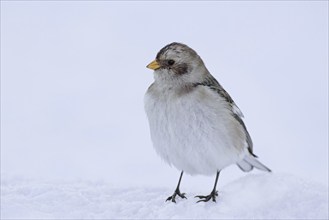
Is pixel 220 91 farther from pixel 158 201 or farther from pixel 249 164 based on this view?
pixel 158 201

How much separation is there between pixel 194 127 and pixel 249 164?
910 millimetres

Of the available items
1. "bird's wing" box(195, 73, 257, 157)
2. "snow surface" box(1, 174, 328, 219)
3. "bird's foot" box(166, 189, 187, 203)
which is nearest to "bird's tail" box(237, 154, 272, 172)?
"bird's wing" box(195, 73, 257, 157)

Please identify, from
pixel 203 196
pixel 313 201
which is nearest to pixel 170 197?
pixel 203 196

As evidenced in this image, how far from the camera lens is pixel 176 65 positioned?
567cm

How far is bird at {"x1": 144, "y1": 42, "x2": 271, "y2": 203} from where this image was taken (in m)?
5.56

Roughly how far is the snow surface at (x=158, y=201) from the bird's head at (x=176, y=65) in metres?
0.91

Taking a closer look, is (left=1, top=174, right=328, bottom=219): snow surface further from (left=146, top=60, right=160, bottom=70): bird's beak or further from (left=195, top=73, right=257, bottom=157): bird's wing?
(left=146, top=60, right=160, bottom=70): bird's beak

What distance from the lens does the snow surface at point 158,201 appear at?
4922 millimetres

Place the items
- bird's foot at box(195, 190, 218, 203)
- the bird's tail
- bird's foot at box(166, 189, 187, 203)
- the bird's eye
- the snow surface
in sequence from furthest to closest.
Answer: the bird's tail < the bird's eye < bird's foot at box(166, 189, 187, 203) < bird's foot at box(195, 190, 218, 203) < the snow surface

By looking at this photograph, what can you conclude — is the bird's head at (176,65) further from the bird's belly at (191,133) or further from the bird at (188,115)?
the bird's belly at (191,133)

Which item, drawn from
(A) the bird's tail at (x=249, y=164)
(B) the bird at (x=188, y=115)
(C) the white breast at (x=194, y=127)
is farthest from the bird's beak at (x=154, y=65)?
(A) the bird's tail at (x=249, y=164)

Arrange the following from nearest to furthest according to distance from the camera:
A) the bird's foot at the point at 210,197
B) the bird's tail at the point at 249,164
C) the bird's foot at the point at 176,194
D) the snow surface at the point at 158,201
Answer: the snow surface at the point at 158,201 < the bird's foot at the point at 210,197 < the bird's foot at the point at 176,194 < the bird's tail at the point at 249,164

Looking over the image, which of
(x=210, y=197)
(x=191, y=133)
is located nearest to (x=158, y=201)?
(x=210, y=197)

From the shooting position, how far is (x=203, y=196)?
545 cm
